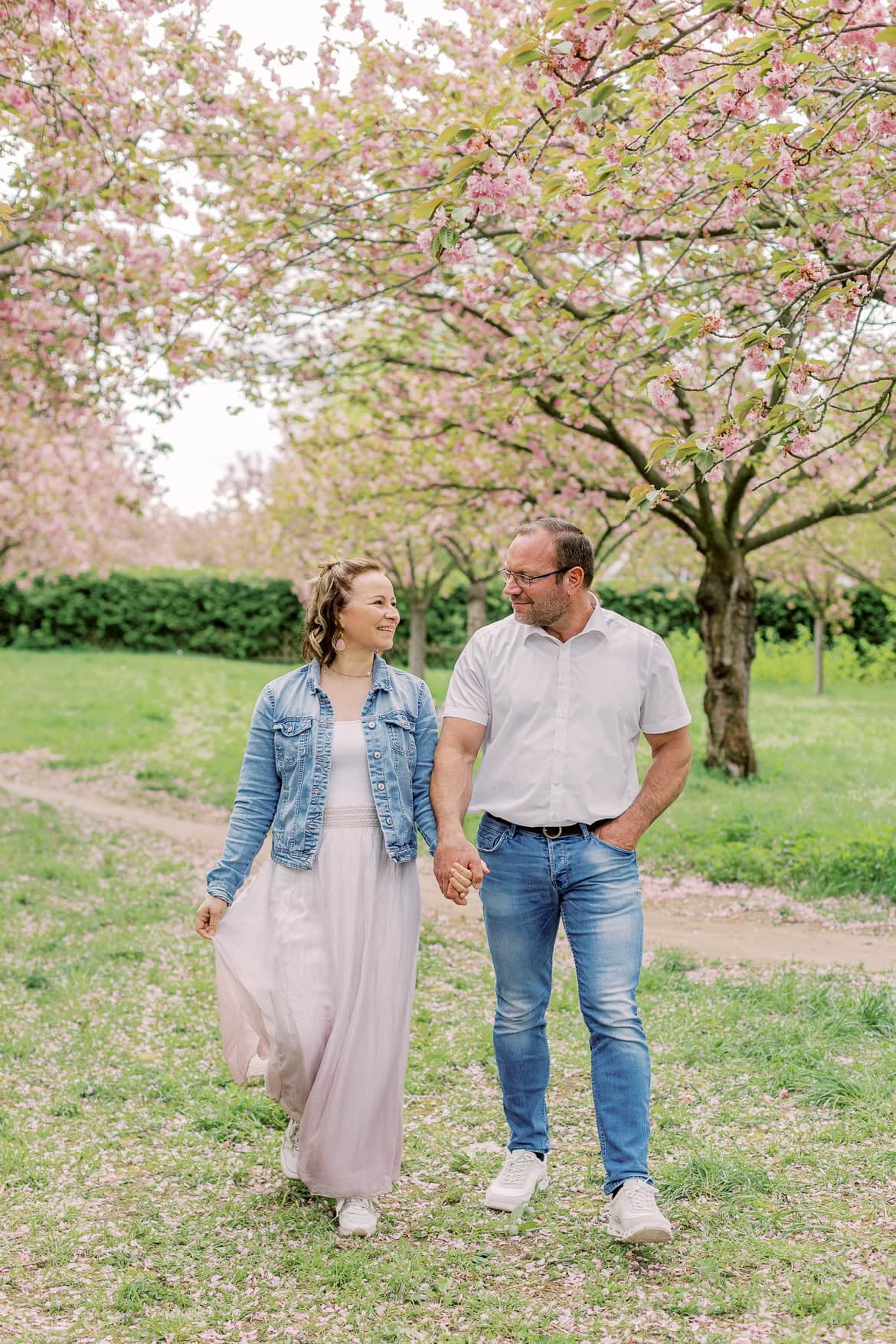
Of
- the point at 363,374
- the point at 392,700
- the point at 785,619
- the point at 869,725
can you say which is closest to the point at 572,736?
the point at 392,700

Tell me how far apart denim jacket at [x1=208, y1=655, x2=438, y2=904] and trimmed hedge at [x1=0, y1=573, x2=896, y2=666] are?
968 inches

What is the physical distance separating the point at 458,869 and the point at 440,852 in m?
0.12

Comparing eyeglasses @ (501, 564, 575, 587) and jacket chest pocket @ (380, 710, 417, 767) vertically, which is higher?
eyeglasses @ (501, 564, 575, 587)

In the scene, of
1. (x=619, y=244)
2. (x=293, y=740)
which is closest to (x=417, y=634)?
(x=619, y=244)

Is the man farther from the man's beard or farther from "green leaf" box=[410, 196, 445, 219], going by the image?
"green leaf" box=[410, 196, 445, 219]

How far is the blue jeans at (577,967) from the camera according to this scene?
3398 mm

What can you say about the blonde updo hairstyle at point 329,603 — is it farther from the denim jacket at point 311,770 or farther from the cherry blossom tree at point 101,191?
the cherry blossom tree at point 101,191

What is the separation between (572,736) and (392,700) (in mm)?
593

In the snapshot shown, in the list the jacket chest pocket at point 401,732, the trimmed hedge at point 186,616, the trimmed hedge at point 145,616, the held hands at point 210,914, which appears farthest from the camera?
the trimmed hedge at point 145,616

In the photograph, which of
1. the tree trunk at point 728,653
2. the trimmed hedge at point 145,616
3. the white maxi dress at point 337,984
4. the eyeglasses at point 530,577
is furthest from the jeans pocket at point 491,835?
the trimmed hedge at point 145,616

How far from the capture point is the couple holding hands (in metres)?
3.53

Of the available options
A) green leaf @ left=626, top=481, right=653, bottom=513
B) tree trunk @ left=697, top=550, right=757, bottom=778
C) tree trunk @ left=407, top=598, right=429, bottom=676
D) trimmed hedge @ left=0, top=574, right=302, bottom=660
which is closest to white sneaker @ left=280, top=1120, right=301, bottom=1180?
green leaf @ left=626, top=481, right=653, bottom=513

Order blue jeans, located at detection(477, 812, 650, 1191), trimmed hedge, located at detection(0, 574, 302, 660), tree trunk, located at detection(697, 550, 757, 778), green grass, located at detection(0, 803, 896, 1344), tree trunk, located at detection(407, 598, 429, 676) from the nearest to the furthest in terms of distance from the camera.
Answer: green grass, located at detection(0, 803, 896, 1344) < blue jeans, located at detection(477, 812, 650, 1191) < tree trunk, located at detection(697, 550, 757, 778) < tree trunk, located at detection(407, 598, 429, 676) < trimmed hedge, located at detection(0, 574, 302, 660)

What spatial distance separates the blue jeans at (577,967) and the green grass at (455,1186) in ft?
1.05
